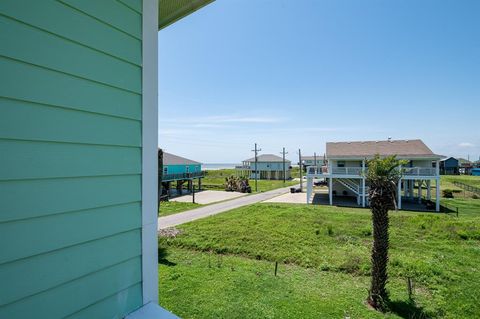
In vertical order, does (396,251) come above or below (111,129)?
below

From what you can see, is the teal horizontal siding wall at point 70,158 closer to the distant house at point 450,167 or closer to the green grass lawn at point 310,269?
the green grass lawn at point 310,269

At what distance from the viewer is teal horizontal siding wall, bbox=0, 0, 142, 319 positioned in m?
1.31

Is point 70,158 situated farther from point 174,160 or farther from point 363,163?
point 174,160

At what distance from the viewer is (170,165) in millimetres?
28141

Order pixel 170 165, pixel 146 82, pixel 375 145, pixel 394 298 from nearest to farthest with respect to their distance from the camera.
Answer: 1. pixel 146 82
2. pixel 394 298
3. pixel 375 145
4. pixel 170 165

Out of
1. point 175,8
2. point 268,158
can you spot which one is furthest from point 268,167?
point 175,8

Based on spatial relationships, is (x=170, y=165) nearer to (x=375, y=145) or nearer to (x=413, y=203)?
(x=375, y=145)

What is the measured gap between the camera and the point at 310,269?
8.45 m

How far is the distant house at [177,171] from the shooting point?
27578 millimetres

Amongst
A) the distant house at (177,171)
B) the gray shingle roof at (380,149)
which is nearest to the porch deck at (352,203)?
the gray shingle roof at (380,149)

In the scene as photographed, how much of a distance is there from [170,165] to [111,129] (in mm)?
27180

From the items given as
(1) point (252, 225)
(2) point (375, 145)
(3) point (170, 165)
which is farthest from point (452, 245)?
(3) point (170, 165)

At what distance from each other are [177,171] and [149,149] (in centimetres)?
2781

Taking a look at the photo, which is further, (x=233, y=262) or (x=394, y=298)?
(x=233, y=262)
